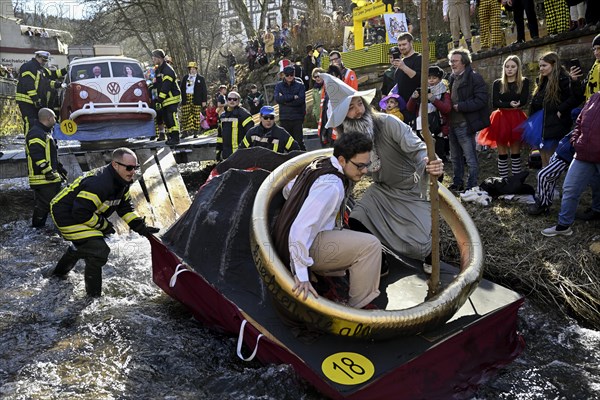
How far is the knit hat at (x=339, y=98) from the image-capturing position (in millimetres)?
4426

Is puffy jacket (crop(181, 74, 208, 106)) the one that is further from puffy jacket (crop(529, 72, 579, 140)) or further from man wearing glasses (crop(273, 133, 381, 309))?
man wearing glasses (crop(273, 133, 381, 309))

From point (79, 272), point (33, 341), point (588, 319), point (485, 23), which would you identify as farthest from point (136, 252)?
point (485, 23)

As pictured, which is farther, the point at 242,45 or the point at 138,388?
the point at 242,45

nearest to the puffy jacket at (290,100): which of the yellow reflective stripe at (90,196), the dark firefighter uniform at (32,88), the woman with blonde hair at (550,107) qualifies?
the woman with blonde hair at (550,107)

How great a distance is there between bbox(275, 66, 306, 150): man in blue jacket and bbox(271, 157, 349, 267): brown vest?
6.37 m

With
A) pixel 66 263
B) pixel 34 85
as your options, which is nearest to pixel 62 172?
pixel 34 85

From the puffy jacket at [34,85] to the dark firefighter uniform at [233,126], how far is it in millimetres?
3527

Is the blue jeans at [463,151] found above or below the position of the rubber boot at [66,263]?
above

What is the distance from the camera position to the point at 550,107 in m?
6.44

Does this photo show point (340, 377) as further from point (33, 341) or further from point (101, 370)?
point (33, 341)

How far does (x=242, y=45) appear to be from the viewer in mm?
36562

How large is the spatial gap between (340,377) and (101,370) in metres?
2.01

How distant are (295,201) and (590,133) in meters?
3.24

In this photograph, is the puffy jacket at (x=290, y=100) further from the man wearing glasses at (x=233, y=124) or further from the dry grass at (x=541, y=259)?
the dry grass at (x=541, y=259)
